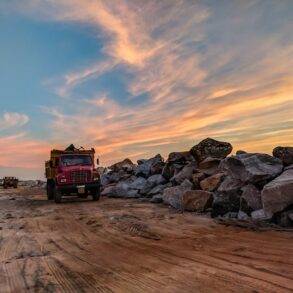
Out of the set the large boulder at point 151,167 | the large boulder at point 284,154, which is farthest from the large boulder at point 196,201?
the large boulder at point 151,167

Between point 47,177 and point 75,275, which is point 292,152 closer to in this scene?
point 75,275

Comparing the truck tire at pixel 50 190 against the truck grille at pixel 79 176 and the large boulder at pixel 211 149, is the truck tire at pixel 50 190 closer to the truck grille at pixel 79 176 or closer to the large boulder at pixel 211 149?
the truck grille at pixel 79 176

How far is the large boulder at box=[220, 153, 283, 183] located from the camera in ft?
50.0

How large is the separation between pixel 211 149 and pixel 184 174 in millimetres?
1919

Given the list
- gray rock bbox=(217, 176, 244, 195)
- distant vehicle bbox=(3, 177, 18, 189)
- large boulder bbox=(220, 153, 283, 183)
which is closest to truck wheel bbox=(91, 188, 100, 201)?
large boulder bbox=(220, 153, 283, 183)

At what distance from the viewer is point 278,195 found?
41.9 ft

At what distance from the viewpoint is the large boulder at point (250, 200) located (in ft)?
47.5

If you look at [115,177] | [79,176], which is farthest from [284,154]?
[115,177]

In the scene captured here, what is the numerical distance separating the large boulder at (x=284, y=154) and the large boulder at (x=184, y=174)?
19.1ft

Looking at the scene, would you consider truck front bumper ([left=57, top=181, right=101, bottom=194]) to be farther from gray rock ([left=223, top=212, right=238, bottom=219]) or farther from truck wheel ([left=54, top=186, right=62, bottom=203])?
gray rock ([left=223, top=212, right=238, bottom=219])

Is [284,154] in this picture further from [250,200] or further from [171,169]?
[171,169]

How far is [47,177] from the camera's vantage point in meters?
30.3

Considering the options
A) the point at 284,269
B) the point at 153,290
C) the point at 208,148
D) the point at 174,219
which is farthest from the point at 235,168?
the point at 153,290

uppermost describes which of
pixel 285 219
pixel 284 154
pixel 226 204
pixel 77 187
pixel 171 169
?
pixel 171 169
